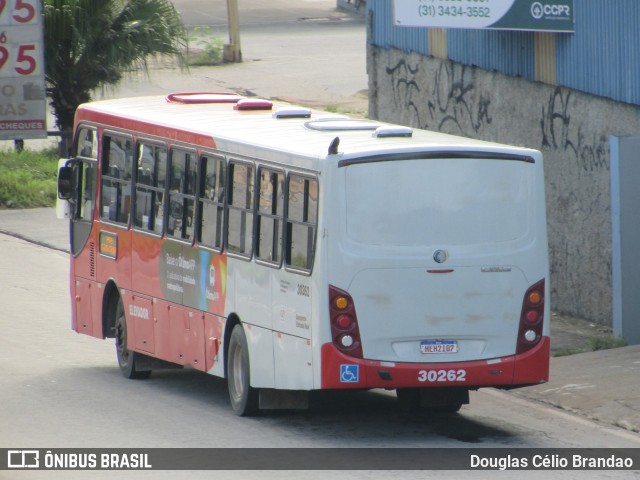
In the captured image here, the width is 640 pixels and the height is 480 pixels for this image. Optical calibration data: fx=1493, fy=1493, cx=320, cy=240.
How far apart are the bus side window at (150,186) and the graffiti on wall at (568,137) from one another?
18.4ft

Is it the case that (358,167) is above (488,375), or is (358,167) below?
above

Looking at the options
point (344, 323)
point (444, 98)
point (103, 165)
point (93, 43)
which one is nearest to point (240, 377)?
point (344, 323)

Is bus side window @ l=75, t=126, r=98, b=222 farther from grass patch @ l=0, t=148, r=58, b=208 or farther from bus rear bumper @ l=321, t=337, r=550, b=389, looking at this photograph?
grass patch @ l=0, t=148, r=58, b=208

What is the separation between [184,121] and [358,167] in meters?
3.16

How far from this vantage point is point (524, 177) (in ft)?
39.6

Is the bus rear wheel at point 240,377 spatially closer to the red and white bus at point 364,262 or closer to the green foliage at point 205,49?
the red and white bus at point 364,262

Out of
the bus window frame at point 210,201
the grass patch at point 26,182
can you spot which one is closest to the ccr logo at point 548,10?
the bus window frame at point 210,201

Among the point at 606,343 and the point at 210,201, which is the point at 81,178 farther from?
the point at 606,343

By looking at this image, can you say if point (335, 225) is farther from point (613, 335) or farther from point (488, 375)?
point (613, 335)

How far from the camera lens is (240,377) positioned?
13.0 metres

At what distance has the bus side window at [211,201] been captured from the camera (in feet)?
43.8

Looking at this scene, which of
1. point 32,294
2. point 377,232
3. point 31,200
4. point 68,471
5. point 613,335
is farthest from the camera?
point 31,200

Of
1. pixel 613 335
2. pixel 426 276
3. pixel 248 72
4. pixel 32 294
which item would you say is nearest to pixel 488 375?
pixel 426 276

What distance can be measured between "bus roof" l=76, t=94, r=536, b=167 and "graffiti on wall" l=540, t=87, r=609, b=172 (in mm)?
4219
